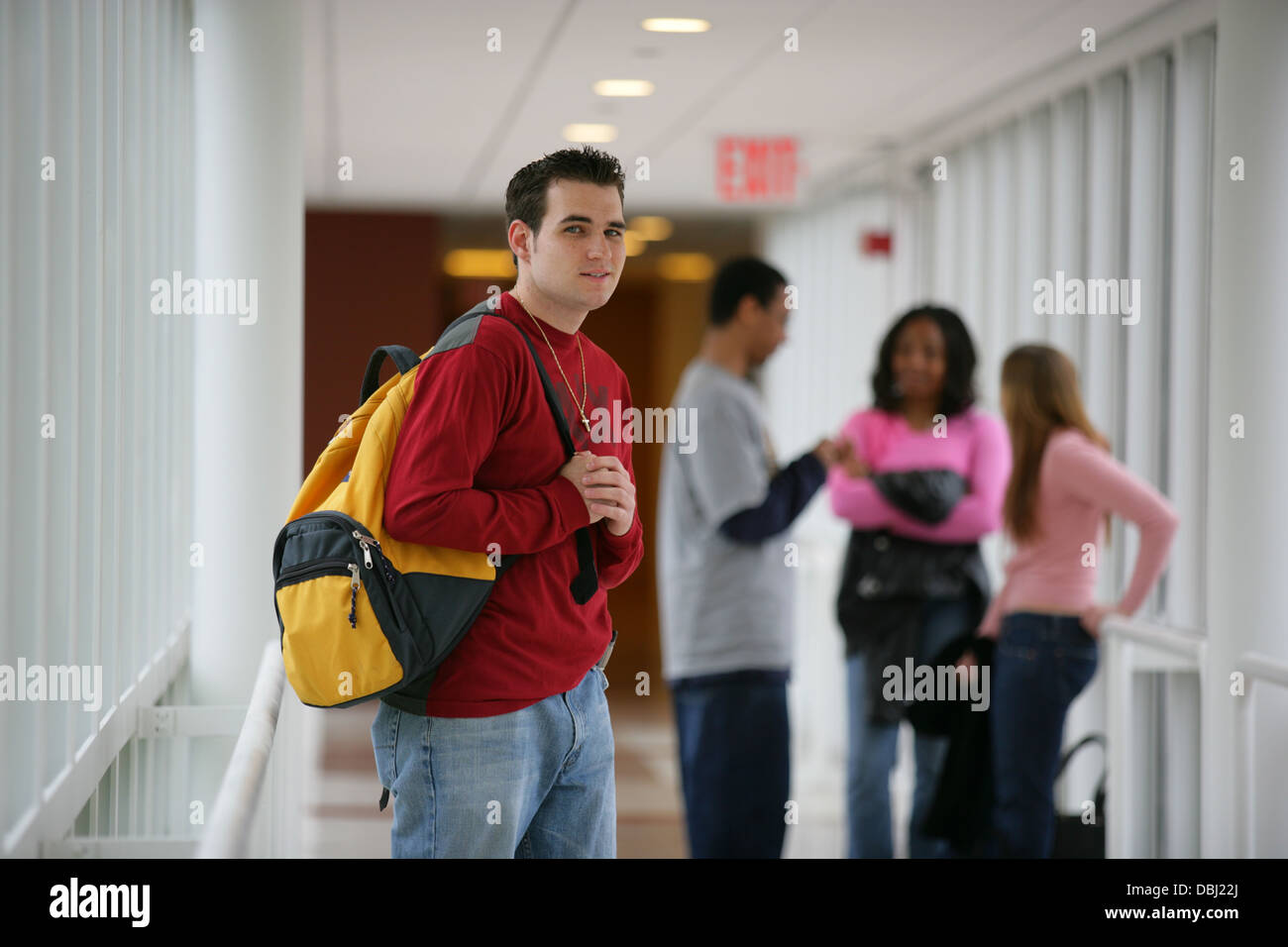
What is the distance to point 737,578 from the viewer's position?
3.09 m

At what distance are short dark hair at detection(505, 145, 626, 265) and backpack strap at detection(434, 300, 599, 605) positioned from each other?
13 cm

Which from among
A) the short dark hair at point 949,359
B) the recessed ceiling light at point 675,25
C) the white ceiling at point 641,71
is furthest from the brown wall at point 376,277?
the short dark hair at point 949,359

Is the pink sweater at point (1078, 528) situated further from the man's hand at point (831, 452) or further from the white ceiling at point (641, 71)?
the white ceiling at point (641, 71)

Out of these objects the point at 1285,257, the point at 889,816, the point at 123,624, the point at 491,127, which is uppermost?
the point at 491,127

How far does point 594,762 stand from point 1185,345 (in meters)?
2.46

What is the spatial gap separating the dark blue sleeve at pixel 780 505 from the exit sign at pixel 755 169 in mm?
1538

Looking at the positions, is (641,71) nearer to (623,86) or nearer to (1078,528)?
(623,86)

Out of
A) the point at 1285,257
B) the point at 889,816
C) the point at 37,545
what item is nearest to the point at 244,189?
the point at 37,545

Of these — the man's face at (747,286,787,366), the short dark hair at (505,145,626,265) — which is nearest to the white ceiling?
the man's face at (747,286,787,366)

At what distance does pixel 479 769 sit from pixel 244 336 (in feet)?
3.56

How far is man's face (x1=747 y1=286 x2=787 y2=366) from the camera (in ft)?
10.1

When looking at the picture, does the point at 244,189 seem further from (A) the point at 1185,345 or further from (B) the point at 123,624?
(A) the point at 1185,345
